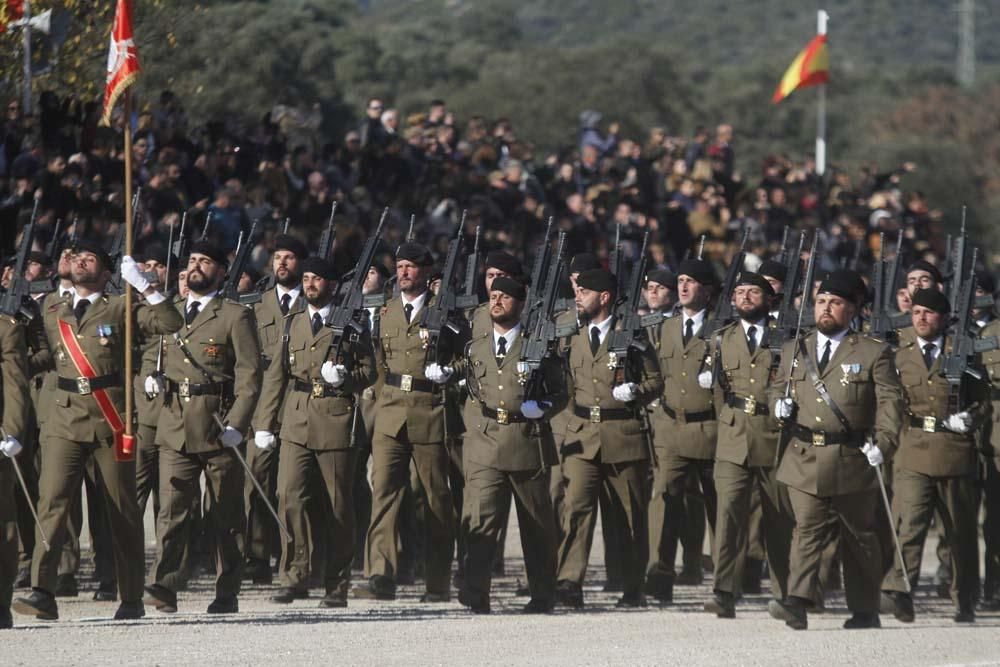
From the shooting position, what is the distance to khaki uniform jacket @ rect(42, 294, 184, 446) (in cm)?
1028

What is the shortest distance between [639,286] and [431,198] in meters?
7.90

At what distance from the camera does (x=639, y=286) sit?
13266mm

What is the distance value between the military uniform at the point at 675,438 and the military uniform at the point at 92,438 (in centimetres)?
348

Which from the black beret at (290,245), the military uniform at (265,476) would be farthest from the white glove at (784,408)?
the black beret at (290,245)

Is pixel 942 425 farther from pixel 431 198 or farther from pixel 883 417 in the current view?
pixel 431 198

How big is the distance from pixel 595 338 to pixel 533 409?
0.94 metres

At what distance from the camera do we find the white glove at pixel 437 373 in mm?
11719

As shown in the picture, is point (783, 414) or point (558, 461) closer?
point (783, 414)

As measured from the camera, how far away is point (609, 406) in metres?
12.0

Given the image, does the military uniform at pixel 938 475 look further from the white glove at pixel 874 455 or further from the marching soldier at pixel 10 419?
the marching soldier at pixel 10 419

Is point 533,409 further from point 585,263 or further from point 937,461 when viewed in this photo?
point 937,461

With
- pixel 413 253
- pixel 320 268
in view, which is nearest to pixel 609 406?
pixel 413 253

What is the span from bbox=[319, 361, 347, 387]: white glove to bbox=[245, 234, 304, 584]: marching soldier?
0.98 metres

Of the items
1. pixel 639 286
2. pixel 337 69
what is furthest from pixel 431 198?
pixel 337 69
